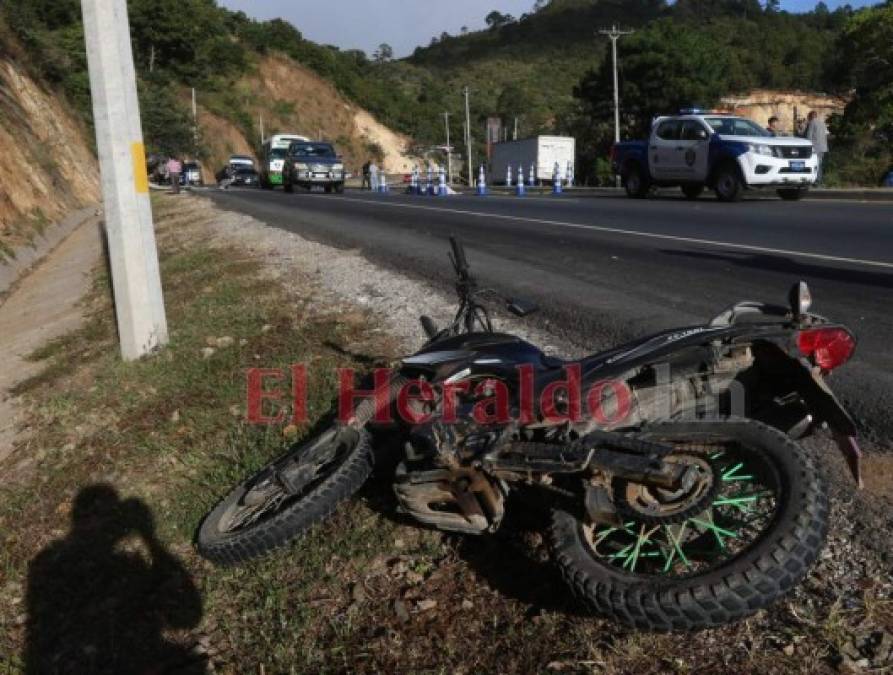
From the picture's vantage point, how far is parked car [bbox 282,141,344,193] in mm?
32125

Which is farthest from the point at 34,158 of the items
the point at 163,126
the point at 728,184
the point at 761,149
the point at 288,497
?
the point at 163,126

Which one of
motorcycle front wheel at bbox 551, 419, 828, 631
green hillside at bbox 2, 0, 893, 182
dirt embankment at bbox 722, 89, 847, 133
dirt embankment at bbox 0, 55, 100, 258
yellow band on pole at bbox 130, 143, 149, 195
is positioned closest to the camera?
motorcycle front wheel at bbox 551, 419, 828, 631

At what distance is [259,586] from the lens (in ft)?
10.4

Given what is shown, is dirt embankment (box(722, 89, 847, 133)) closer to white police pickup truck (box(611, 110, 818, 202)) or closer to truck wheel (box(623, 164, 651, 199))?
truck wheel (box(623, 164, 651, 199))

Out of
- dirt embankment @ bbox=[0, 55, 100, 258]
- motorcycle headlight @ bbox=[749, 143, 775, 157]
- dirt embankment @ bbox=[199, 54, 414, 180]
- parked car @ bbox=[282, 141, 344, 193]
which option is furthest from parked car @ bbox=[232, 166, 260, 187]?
motorcycle headlight @ bbox=[749, 143, 775, 157]

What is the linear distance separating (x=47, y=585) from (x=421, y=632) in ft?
6.50

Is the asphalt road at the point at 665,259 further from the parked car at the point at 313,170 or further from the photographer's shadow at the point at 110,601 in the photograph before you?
the parked car at the point at 313,170

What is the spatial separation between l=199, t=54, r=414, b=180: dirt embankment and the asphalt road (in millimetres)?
59844

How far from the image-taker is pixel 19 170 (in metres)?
19.3

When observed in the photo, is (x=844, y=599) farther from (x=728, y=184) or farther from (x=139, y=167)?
(x=728, y=184)

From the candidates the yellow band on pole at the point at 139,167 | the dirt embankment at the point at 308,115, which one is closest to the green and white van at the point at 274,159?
the yellow band on pole at the point at 139,167

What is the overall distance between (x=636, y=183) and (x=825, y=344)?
20.0 m

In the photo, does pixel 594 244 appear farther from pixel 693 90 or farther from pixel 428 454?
pixel 693 90

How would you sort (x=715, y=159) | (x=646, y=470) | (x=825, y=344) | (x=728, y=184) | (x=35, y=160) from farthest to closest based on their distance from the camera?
(x=35, y=160)
(x=715, y=159)
(x=728, y=184)
(x=825, y=344)
(x=646, y=470)
